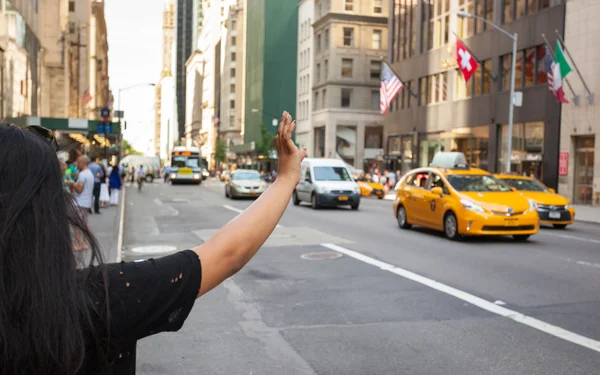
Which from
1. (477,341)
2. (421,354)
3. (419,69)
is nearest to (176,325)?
(421,354)

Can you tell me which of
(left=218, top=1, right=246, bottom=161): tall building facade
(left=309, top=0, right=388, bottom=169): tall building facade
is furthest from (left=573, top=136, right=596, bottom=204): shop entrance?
(left=218, top=1, right=246, bottom=161): tall building facade

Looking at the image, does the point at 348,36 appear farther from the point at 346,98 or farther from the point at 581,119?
the point at 581,119

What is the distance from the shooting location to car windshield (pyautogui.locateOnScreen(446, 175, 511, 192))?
1613 centimetres

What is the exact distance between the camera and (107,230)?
17.3m

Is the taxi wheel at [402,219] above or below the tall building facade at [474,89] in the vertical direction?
below

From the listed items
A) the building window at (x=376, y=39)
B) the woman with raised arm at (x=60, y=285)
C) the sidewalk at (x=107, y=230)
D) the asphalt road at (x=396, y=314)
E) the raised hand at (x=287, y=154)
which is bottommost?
the sidewalk at (x=107, y=230)

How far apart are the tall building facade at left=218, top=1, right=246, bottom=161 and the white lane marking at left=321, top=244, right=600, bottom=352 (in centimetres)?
12702

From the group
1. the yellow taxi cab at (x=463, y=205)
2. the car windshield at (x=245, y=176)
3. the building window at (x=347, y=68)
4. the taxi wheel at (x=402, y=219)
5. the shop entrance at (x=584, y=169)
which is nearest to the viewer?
the yellow taxi cab at (x=463, y=205)

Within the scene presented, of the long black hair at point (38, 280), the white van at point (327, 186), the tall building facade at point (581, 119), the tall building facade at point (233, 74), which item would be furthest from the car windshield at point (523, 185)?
the tall building facade at point (233, 74)

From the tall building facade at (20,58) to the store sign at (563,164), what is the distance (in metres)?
26.2

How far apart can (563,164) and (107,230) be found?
1010 inches

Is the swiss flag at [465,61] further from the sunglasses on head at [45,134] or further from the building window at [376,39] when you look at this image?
the building window at [376,39]

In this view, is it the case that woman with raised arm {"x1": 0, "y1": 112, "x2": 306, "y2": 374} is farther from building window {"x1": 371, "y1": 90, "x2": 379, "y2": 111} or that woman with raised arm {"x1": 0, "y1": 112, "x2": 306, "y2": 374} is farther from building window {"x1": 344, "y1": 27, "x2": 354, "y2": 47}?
building window {"x1": 371, "y1": 90, "x2": 379, "y2": 111}

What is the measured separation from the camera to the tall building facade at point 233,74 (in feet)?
457
